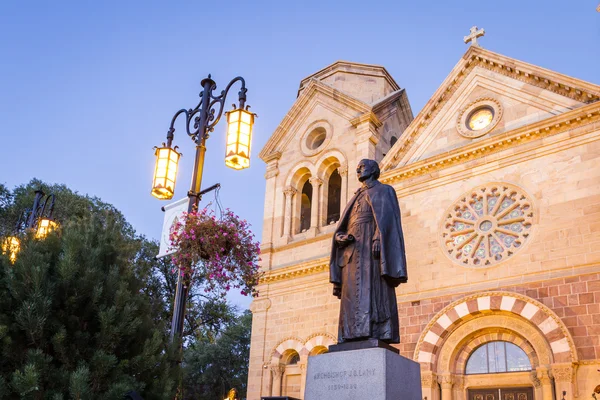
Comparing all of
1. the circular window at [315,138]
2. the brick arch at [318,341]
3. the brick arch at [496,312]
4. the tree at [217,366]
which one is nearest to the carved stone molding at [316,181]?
the circular window at [315,138]

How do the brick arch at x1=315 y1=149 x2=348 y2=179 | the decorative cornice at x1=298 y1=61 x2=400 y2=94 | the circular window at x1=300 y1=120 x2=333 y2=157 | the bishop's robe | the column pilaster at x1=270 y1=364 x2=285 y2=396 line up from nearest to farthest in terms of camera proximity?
the bishop's robe < the column pilaster at x1=270 y1=364 x2=285 y2=396 < the brick arch at x1=315 y1=149 x2=348 y2=179 < the circular window at x1=300 y1=120 x2=333 y2=157 < the decorative cornice at x1=298 y1=61 x2=400 y2=94

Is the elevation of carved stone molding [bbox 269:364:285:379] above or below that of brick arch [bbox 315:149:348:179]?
below

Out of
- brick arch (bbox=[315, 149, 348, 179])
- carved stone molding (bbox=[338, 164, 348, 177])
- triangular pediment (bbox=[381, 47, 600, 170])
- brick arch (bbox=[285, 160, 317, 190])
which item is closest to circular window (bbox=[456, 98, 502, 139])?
triangular pediment (bbox=[381, 47, 600, 170])

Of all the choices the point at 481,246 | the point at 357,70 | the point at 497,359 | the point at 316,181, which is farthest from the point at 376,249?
the point at 357,70

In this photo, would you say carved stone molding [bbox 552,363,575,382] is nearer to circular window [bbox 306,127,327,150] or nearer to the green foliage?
the green foliage

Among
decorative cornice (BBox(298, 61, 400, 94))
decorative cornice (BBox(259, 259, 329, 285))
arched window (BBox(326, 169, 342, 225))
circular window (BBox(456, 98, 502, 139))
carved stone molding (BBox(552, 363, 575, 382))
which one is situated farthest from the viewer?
decorative cornice (BBox(298, 61, 400, 94))

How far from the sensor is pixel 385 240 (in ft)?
24.9

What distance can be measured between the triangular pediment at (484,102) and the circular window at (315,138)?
15.1ft

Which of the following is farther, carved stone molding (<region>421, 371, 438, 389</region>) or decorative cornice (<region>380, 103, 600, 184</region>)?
decorative cornice (<region>380, 103, 600, 184</region>)

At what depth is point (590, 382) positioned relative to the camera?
13289 millimetres

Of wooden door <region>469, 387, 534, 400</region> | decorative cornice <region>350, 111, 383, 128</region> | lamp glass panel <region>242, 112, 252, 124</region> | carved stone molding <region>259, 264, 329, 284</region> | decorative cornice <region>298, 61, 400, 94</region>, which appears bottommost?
wooden door <region>469, 387, 534, 400</region>

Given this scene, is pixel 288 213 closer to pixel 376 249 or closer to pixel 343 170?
pixel 343 170

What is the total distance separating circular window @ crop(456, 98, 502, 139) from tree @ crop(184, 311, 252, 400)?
22743mm

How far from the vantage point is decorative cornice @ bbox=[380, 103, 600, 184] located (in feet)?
51.5
